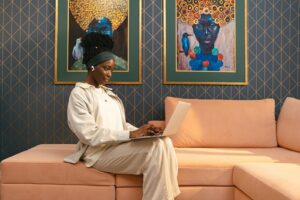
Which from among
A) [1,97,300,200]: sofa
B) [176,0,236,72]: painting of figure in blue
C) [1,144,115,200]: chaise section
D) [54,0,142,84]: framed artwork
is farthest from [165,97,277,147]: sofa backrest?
[1,144,115,200]: chaise section

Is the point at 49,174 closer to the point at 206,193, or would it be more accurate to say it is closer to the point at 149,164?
the point at 149,164

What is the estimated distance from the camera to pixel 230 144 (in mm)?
3270

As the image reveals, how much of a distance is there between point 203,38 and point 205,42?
4cm

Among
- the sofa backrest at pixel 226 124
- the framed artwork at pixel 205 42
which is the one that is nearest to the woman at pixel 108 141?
the sofa backrest at pixel 226 124

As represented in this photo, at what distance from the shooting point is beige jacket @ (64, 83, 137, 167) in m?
2.48

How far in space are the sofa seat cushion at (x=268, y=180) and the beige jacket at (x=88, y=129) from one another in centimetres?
78

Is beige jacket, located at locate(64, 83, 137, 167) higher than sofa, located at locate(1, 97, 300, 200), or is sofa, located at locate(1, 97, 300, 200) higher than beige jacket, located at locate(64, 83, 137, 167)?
beige jacket, located at locate(64, 83, 137, 167)

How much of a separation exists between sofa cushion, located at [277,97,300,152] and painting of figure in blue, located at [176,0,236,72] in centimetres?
66

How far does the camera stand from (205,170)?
2.58 metres

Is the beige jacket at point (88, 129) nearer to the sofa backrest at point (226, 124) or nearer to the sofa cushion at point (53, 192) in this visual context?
the sofa cushion at point (53, 192)

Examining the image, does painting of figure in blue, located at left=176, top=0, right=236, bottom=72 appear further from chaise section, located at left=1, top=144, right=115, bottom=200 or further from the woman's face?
chaise section, located at left=1, top=144, right=115, bottom=200

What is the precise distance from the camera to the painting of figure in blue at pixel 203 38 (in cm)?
→ 367

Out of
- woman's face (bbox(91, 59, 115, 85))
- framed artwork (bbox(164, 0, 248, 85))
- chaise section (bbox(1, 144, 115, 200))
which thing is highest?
framed artwork (bbox(164, 0, 248, 85))

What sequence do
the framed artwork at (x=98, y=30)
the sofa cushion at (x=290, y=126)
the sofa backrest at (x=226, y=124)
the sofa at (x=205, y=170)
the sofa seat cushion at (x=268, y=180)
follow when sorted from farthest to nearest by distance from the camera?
the framed artwork at (x=98, y=30), the sofa backrest at (x=226, y=124), the sofa cushion at (x=290, y=126), the sofa at (x=205, y=170), the sofa seat cushion at (x=268, y=180)
